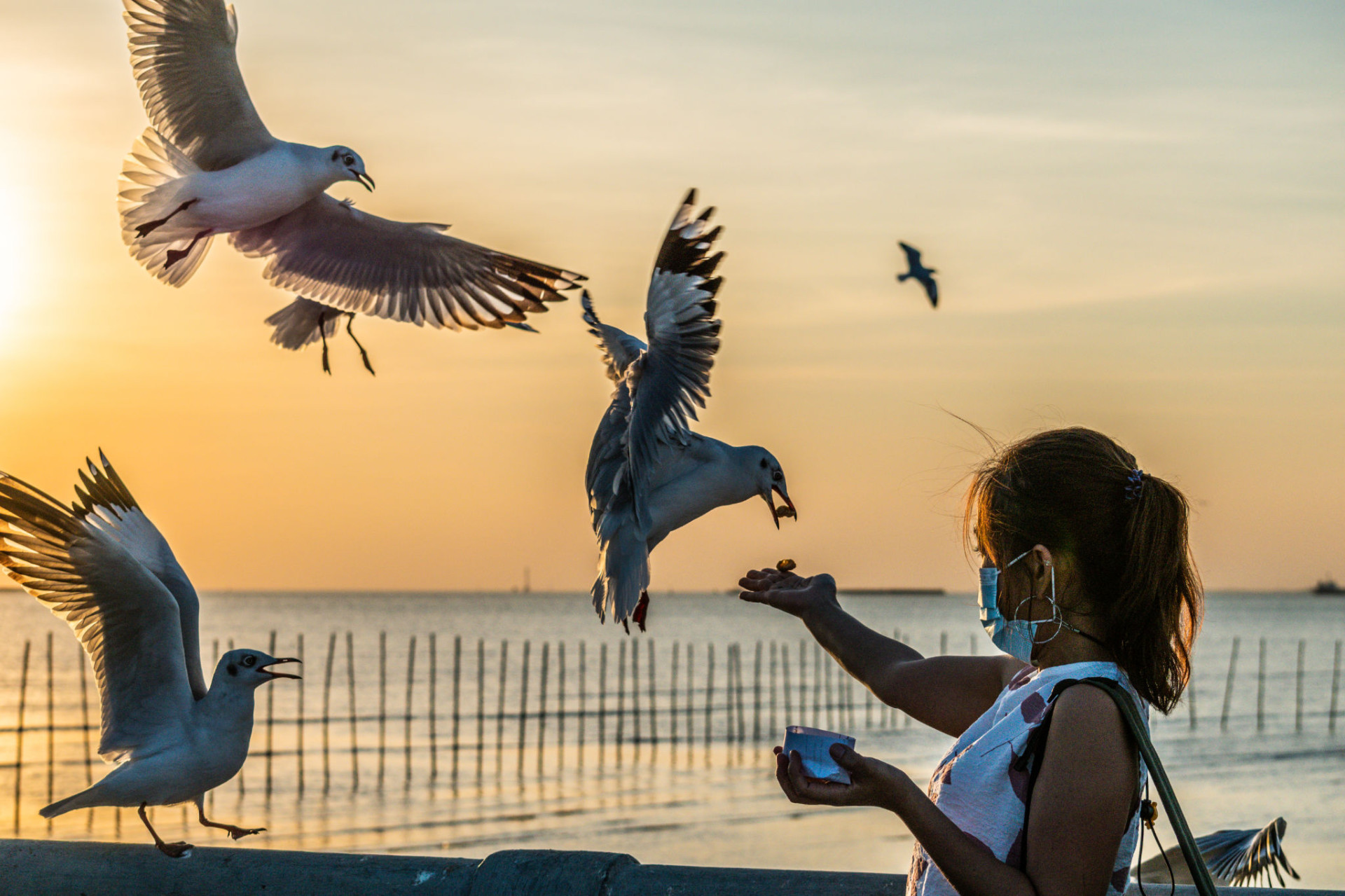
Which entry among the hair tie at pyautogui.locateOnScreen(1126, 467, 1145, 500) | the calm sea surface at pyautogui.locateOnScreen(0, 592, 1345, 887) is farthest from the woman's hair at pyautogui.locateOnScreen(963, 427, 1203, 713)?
the calm sea surface at pyautogui.locateOnScreen(0, 592, 1345, 887)

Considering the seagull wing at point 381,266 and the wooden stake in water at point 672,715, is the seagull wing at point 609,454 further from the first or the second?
the wooden stake in water at point 672,715

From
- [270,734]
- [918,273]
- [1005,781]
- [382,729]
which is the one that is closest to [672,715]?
[382,729]

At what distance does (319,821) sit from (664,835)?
17.9 feet

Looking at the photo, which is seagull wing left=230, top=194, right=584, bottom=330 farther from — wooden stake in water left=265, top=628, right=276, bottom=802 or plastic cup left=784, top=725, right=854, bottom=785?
wooden stake in water left=265, top=628, right=276, bottom=802

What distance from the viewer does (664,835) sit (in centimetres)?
1795

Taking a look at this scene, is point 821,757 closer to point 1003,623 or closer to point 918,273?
point 1003,623

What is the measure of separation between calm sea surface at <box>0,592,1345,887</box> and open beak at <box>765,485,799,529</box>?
3.93m

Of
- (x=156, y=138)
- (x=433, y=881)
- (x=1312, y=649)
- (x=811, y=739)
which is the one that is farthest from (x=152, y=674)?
(x=1312, y=649)

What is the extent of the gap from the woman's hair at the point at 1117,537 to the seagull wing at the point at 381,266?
430 cm

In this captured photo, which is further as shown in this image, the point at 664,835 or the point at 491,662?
the point at 491,662

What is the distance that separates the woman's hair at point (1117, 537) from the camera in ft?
7.20

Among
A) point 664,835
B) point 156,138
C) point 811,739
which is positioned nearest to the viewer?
point 811,739

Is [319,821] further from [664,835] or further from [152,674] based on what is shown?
[152,674]

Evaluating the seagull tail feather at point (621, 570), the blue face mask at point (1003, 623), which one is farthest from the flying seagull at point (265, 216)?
the blue face mask at point (1003, 623)
